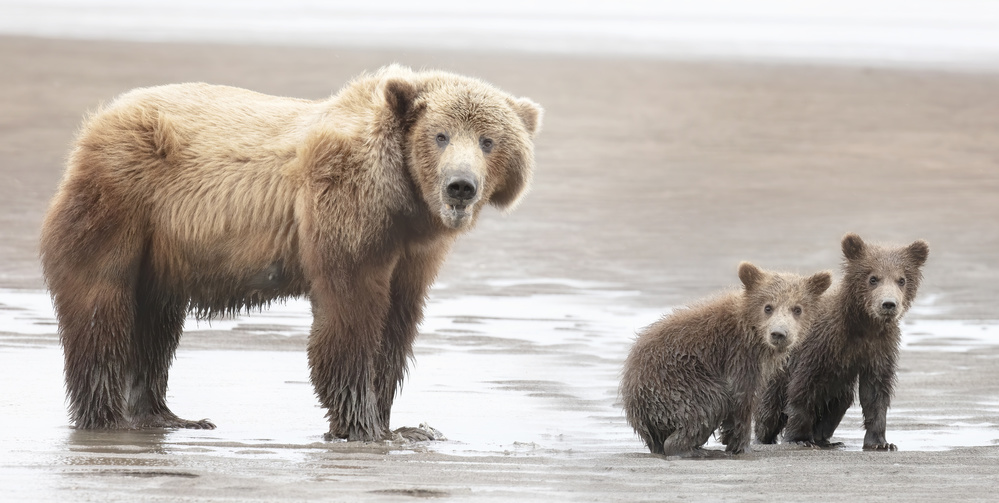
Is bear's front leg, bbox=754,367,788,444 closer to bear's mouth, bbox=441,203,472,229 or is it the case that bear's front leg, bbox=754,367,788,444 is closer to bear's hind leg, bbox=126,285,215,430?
bear's mouth, bbox=441,203,472,229

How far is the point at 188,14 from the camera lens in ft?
129

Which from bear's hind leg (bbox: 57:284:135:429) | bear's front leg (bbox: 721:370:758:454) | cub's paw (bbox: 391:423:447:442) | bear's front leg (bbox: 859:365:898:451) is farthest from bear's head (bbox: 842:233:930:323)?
bear's hind leg (bbox: 57:284:135:429)

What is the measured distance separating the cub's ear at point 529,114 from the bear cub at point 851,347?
1.97 m

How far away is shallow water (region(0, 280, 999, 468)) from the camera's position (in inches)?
313

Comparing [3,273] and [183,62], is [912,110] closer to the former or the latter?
[183,62]

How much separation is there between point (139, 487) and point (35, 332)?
556 centimetres

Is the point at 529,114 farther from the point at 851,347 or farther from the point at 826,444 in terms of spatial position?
the point at 826,444

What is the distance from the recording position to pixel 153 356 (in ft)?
29.7

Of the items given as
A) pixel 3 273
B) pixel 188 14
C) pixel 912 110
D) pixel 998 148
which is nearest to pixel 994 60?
pixel 912 110

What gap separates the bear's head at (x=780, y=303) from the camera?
8.41 m

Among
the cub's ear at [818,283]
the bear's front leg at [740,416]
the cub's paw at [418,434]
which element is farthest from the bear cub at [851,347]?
the cub's paw at [418,434]

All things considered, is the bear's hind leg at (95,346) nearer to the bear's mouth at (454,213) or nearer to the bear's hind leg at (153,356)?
the bear's hind leg at (153,356)

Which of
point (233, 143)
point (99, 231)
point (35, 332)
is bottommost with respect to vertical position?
point (35, 332)

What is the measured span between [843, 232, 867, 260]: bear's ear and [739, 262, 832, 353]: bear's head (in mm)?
438
